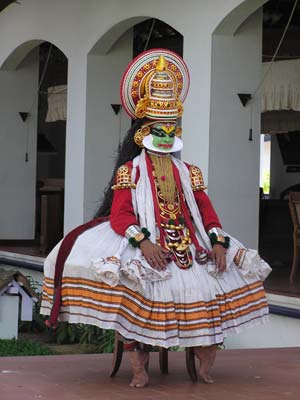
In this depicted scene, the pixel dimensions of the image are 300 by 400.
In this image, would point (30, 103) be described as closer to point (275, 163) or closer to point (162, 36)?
point (162, 36)

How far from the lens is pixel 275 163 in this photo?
64.2 ft

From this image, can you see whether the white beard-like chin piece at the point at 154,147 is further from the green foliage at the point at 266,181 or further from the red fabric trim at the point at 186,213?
the green foliage at the point at 266,181

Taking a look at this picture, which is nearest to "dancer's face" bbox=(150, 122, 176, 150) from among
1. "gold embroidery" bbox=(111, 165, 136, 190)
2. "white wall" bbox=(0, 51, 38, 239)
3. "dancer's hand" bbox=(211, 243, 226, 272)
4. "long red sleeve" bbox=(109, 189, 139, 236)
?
"gold embroidery" bbox=(111, 165, 136, 190)

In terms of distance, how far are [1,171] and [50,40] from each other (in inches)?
114

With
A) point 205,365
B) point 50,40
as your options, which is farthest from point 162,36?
point 205,365

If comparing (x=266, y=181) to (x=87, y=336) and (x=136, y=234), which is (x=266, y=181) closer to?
(x=87, y=336)

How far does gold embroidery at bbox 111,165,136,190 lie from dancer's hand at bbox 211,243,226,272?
23.7 inches

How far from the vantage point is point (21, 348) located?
9117 mm

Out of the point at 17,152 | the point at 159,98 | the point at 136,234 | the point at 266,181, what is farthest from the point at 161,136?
the point at 266,181

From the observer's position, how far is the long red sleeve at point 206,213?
19.7ft

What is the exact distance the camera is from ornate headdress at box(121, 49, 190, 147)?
5.93 metres

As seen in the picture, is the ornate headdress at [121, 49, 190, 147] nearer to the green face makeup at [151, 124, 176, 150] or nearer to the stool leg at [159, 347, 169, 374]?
the green face makeup at [151, 124, 176, 150]

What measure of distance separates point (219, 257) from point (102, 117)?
7.24m

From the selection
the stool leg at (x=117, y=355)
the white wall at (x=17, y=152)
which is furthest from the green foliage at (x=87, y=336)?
the white wall at (x=17, y=152)
